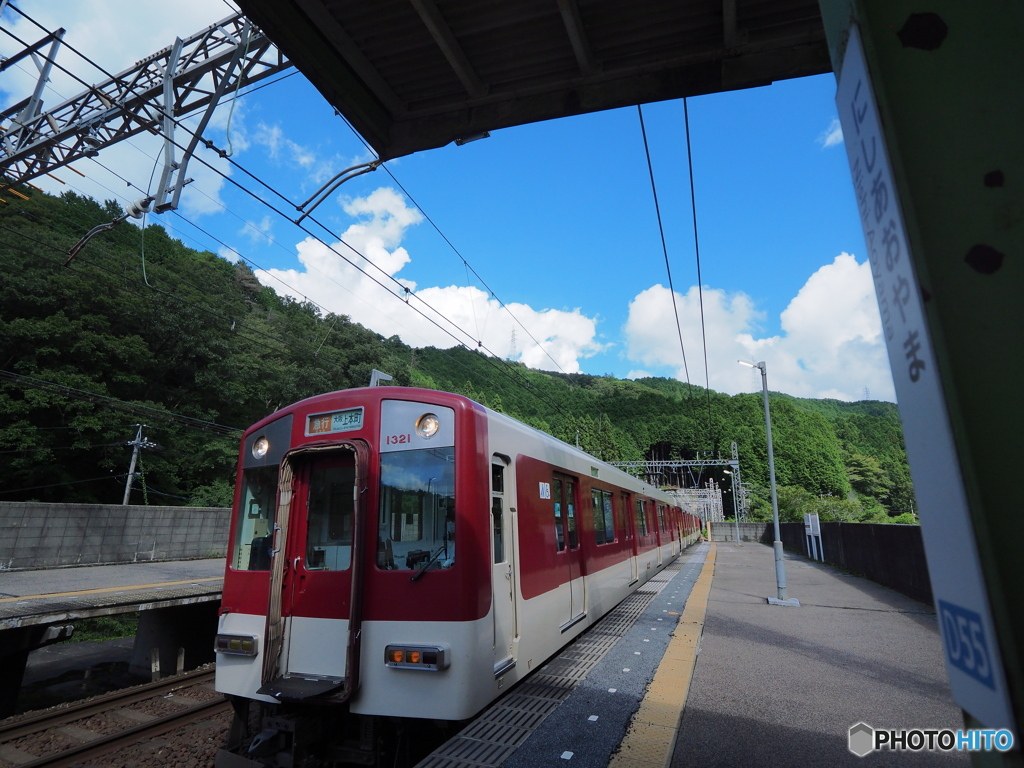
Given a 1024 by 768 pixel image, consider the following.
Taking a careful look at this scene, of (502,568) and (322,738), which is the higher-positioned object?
(502,568)

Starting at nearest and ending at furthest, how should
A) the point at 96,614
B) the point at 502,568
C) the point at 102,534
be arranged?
1. the point at 502,568
2. the point at 96,614
3. the point at 102,534

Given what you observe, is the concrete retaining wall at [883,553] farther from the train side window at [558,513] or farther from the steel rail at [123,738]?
the steel rail at [123,738]

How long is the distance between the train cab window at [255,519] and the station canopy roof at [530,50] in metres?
3.05

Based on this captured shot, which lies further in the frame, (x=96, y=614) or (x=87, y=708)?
(x=96, y=614)

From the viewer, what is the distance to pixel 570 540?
6.41 metres

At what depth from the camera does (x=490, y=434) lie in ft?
14.9

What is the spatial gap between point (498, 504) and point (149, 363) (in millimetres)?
23945

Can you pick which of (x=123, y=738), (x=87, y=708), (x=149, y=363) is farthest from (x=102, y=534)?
(x=149, y=363)

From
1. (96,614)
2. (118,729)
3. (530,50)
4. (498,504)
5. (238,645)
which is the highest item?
(530,50)

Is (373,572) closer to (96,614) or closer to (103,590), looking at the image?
(96,614)

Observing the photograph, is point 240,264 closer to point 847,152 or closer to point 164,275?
point 164,275

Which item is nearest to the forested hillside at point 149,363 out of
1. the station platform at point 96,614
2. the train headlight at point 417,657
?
the station platform at point 96,614

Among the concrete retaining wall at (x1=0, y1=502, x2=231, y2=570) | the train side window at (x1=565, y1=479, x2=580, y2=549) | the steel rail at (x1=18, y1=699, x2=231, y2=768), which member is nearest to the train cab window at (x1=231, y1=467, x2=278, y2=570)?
the steel rail at (x1=18, y1=699, x2=231, y2=768)

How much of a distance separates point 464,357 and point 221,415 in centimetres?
1273
